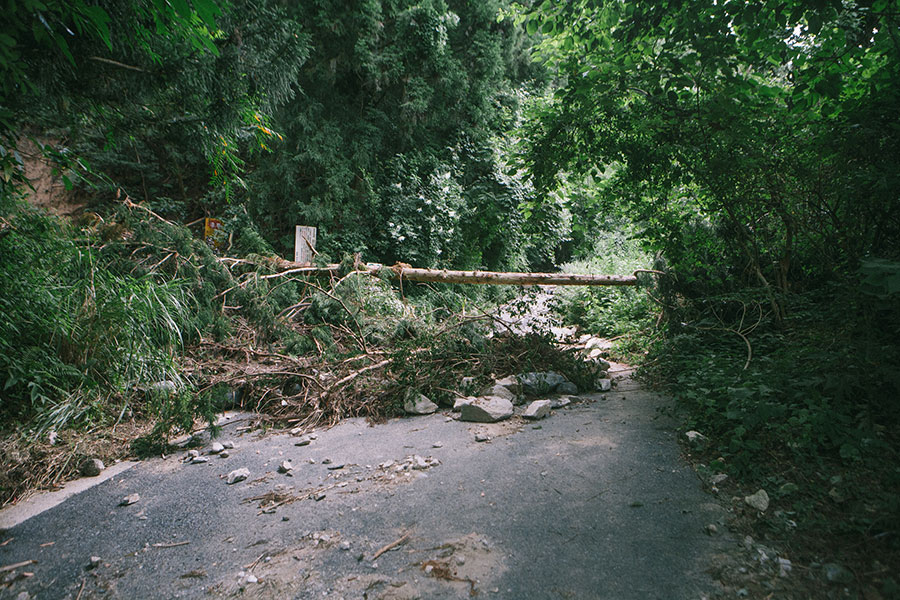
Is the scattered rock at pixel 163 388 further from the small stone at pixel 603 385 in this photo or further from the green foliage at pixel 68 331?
the small stone at pixel 603 385

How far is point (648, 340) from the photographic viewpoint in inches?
230

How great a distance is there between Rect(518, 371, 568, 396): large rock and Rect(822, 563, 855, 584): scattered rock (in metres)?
2.81

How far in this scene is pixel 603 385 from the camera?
4.59 metres

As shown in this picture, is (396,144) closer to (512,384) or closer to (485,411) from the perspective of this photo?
(512,384)

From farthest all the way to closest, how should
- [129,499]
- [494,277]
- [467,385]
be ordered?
[494,277] < [467,385] < [129,499]

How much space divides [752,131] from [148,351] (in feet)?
17.7

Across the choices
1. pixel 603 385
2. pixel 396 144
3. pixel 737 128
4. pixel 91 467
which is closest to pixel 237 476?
pixel 91 467

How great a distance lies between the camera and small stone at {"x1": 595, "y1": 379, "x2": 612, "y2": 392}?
15.0ft

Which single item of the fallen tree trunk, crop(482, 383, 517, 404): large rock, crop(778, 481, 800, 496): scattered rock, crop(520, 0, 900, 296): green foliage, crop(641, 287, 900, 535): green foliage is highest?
crop(520, 0, 900, 296): green foliage

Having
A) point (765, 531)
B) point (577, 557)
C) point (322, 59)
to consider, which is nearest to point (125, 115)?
point (577, 557)

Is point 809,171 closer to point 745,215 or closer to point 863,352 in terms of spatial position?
point 745,215

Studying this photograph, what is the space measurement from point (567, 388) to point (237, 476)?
10.2 feet

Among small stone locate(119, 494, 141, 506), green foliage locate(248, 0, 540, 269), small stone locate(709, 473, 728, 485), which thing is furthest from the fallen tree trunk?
small stone locate(709, 473, 728, 485)

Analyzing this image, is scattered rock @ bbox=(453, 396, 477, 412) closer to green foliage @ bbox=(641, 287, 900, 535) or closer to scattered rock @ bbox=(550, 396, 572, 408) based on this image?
scattered rock @ bbox=(550, 396, 572, 408)
